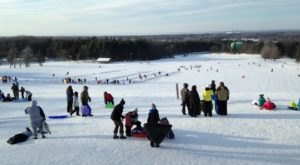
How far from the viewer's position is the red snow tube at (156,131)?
1055 cm

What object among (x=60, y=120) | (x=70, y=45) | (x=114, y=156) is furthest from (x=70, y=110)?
(x=70, y=45)

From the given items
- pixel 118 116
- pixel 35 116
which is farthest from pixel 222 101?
pixel 35 116

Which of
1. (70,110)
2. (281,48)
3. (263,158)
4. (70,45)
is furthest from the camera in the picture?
(281,48)

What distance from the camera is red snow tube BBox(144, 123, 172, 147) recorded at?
1055 centimetres

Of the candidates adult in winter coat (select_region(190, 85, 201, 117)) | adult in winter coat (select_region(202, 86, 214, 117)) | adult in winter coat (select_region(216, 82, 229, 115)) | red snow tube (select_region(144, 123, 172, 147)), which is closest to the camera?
red snow tube (select_region(144, 123, 172, 147))

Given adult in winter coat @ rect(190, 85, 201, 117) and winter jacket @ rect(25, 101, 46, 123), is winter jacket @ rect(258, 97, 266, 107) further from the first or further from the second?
winter jacket @ rect(25, 101, 46, 123)

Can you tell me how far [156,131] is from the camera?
34.8ft

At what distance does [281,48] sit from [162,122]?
464 feet

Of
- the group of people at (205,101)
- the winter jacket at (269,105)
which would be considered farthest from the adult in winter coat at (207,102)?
the winter jacket at (269,105)

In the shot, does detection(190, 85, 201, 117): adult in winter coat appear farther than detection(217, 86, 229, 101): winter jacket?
No

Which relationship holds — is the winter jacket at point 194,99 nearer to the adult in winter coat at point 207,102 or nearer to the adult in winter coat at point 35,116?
the adult in winter coat at point 207,102

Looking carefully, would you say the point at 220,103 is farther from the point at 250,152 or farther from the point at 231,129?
the point at 250,152

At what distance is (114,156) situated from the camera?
394 inches

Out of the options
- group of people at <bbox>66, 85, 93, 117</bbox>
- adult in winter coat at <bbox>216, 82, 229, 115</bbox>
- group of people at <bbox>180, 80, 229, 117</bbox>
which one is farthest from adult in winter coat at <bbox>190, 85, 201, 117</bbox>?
group of people at <bbox>66, 85, 93, 117</bbox>
